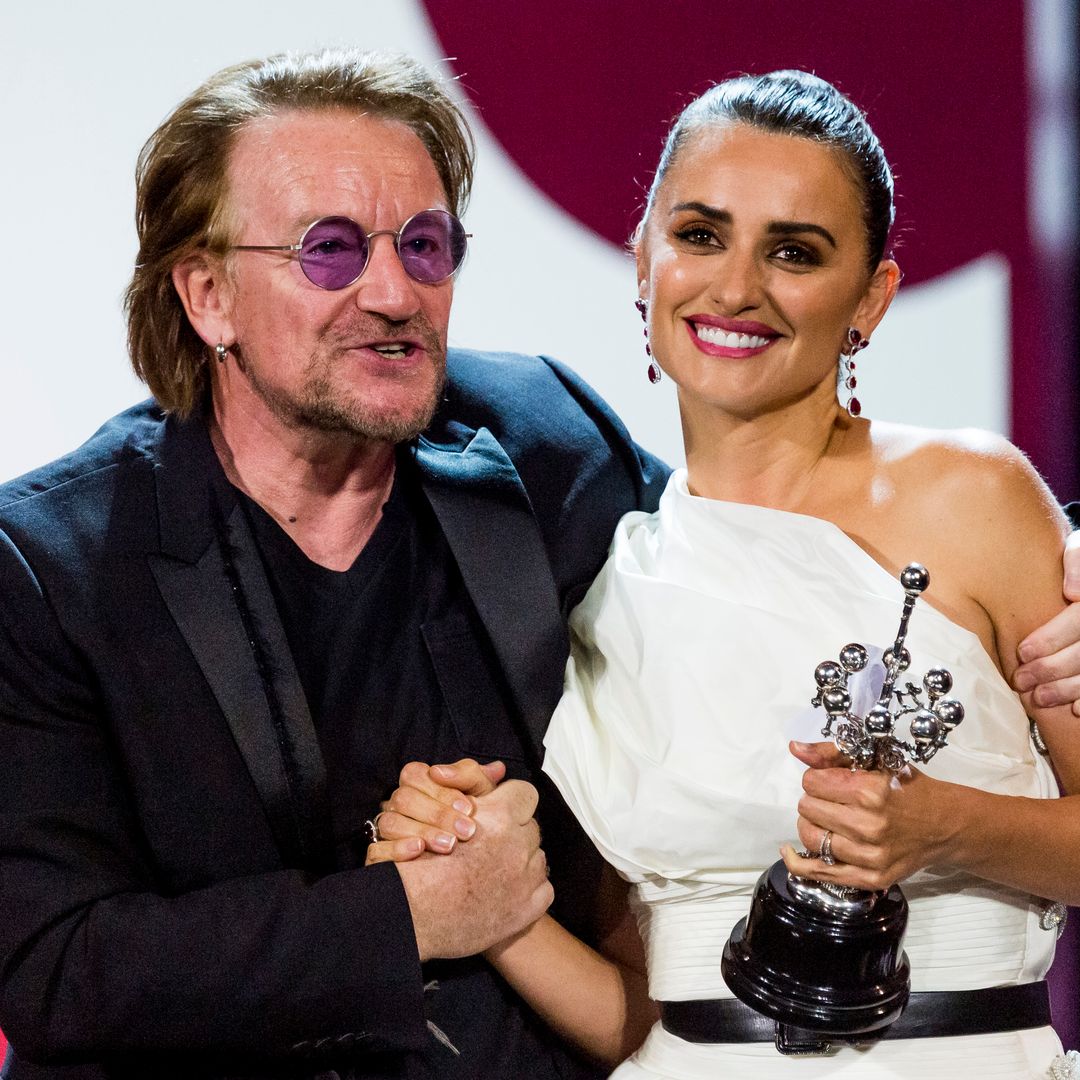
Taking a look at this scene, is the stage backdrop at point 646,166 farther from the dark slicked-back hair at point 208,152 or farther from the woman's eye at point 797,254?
the woman's eye at point 797,254

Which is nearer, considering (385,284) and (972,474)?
(972,474)

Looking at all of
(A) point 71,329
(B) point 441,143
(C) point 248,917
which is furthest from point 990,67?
(C) point 248,917

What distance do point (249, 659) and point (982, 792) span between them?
1.07 metres

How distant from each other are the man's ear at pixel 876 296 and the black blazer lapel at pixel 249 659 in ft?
3.22

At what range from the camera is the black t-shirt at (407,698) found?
7.39 feet

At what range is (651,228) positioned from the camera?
2.11 m

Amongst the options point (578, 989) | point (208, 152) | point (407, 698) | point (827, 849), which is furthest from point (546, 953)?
A: point (208, 152)

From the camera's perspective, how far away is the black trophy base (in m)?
1.70

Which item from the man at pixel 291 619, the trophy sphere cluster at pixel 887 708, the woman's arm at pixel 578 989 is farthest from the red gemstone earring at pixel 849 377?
the woman's arm at pixel 578 989

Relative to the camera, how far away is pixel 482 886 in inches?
83.0

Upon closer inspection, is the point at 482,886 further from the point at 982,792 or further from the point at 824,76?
the point at 824,76

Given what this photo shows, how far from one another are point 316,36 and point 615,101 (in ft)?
2.03

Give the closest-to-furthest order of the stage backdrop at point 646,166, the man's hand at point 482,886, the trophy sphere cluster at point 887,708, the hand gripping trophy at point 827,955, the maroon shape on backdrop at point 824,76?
the trophy sphere cluster at point 887,708
the hand gripping trophy at point 827,955
the man's hand at point 482,886
the stage backdrop at point 646,166
the maroon shape on backdrop at point 824,76

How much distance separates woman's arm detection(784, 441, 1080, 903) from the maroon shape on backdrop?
124 cm
